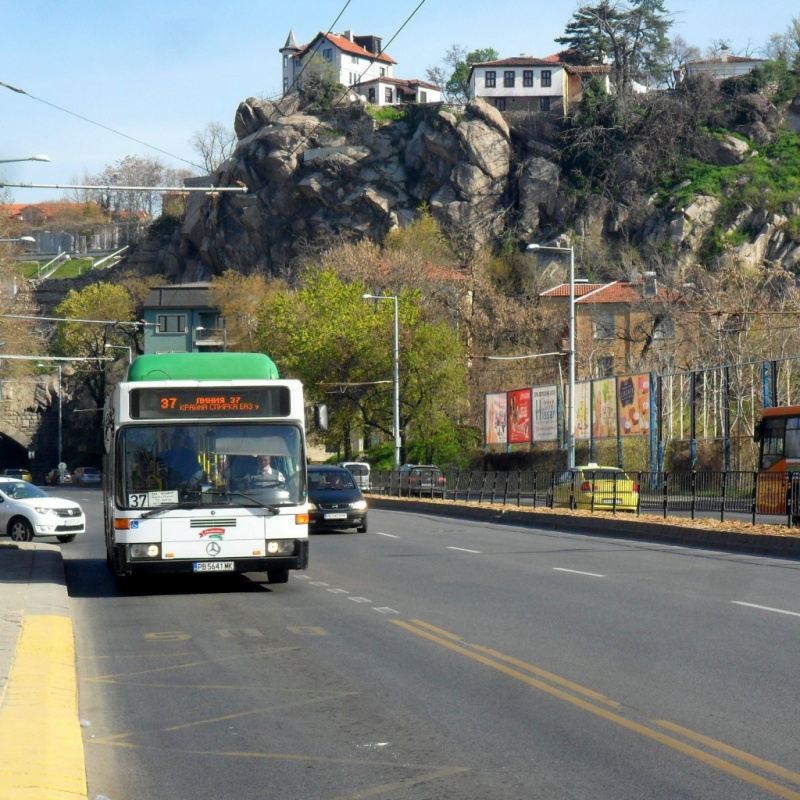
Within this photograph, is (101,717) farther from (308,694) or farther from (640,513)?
(640,513)

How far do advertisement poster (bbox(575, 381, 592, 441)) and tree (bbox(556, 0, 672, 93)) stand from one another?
260ft

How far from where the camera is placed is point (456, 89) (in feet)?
451

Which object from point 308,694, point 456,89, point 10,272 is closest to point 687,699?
point 308,694

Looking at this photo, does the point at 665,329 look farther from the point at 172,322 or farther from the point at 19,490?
the point at 19,490

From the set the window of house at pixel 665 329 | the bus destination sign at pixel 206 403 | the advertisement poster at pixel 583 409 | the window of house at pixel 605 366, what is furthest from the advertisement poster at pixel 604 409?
the window of house at pixel 605 366

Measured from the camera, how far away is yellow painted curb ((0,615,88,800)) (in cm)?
569

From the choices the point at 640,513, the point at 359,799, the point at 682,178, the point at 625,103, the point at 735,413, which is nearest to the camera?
the point at 359,799

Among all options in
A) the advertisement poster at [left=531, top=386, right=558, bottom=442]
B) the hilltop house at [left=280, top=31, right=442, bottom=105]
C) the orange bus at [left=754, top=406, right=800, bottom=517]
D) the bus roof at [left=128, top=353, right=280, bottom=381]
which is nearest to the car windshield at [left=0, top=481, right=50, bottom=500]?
the bus roof at [left=128, top=353, right=280, bottom=381]

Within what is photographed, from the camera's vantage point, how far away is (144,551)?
14398mm

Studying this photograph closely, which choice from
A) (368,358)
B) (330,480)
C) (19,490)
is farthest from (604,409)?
(19,490)

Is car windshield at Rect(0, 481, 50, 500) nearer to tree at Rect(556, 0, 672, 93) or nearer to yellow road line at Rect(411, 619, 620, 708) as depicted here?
yellow road line at Rect(411, 619, 620, 708)

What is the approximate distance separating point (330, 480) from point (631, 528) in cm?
751

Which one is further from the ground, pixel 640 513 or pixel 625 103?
pixel 625 103

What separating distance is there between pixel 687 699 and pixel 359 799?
317cm
